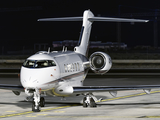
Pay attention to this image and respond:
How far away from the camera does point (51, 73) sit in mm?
17953

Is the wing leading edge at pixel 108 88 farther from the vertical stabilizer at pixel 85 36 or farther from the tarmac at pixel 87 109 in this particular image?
the vertical stabilizer at pixel 85 36

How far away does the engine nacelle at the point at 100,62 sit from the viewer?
23.0m

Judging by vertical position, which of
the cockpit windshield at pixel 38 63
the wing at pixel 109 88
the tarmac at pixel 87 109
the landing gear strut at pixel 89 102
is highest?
the cockpit windshield at pixel 38 63

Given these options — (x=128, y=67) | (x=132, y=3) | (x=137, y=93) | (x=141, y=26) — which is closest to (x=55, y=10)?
(x=132, y=3)

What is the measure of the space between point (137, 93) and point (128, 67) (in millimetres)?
27436

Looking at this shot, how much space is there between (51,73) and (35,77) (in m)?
1.09

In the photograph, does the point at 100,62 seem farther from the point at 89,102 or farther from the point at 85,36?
the point at 89,102

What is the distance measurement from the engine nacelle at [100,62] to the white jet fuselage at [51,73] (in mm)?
2050

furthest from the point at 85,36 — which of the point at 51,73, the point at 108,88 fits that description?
the point at 51,73

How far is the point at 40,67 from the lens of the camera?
695 inches

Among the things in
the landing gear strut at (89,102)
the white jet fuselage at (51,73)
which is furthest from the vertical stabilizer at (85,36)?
the landing gear strut at (89,102)

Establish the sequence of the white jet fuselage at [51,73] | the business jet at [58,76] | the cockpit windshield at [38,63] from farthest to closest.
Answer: the cockpit windshield at [38,63] → the business jet at [58,76] → the white jet fuselage at [51,73]

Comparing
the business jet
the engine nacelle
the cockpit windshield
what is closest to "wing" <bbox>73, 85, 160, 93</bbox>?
the business jet

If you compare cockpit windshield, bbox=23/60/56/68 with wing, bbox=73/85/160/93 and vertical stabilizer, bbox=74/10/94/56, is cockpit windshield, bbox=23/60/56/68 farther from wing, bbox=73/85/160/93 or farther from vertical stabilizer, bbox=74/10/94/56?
vertical stabilizer, bbox=74/10/94/56
